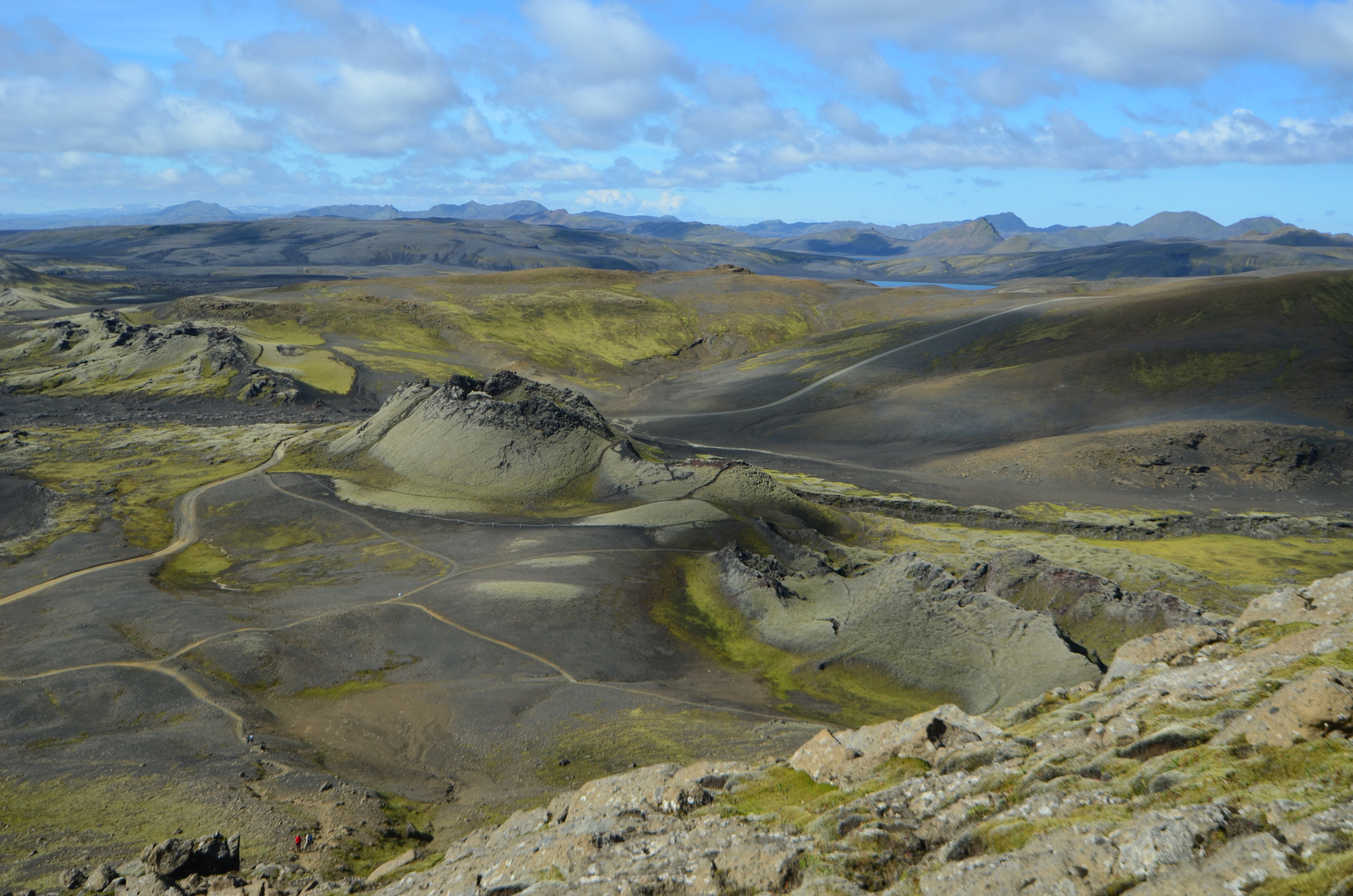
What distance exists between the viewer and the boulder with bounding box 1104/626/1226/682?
1769 cm

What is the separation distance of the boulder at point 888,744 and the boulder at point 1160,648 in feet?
12.1

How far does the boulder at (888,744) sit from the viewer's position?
16.5 metres

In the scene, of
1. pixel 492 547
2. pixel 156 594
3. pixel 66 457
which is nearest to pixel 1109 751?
pixel 492 547

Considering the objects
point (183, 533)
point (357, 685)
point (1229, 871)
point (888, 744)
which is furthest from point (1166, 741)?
point (183, 533)

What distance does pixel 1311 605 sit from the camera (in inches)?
696

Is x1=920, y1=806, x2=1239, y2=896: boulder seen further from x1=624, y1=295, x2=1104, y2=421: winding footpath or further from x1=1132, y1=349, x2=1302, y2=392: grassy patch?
x1=1132, y1=349, x2=1302, y2=392: grassy patch

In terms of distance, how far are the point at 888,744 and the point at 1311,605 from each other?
34.1ft

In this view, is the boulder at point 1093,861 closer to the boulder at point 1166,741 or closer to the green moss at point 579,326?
the boulder at point 1166,741

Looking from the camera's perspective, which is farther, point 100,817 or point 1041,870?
point 100,817

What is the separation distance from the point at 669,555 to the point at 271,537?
85.7ft

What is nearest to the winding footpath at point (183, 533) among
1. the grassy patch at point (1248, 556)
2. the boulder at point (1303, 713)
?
the boulder at point (1303, 713)

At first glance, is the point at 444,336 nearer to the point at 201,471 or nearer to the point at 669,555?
the point at 201,471

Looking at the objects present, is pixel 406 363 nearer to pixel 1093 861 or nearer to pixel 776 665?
pixel 776 665

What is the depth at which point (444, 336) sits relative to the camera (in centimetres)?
12788
